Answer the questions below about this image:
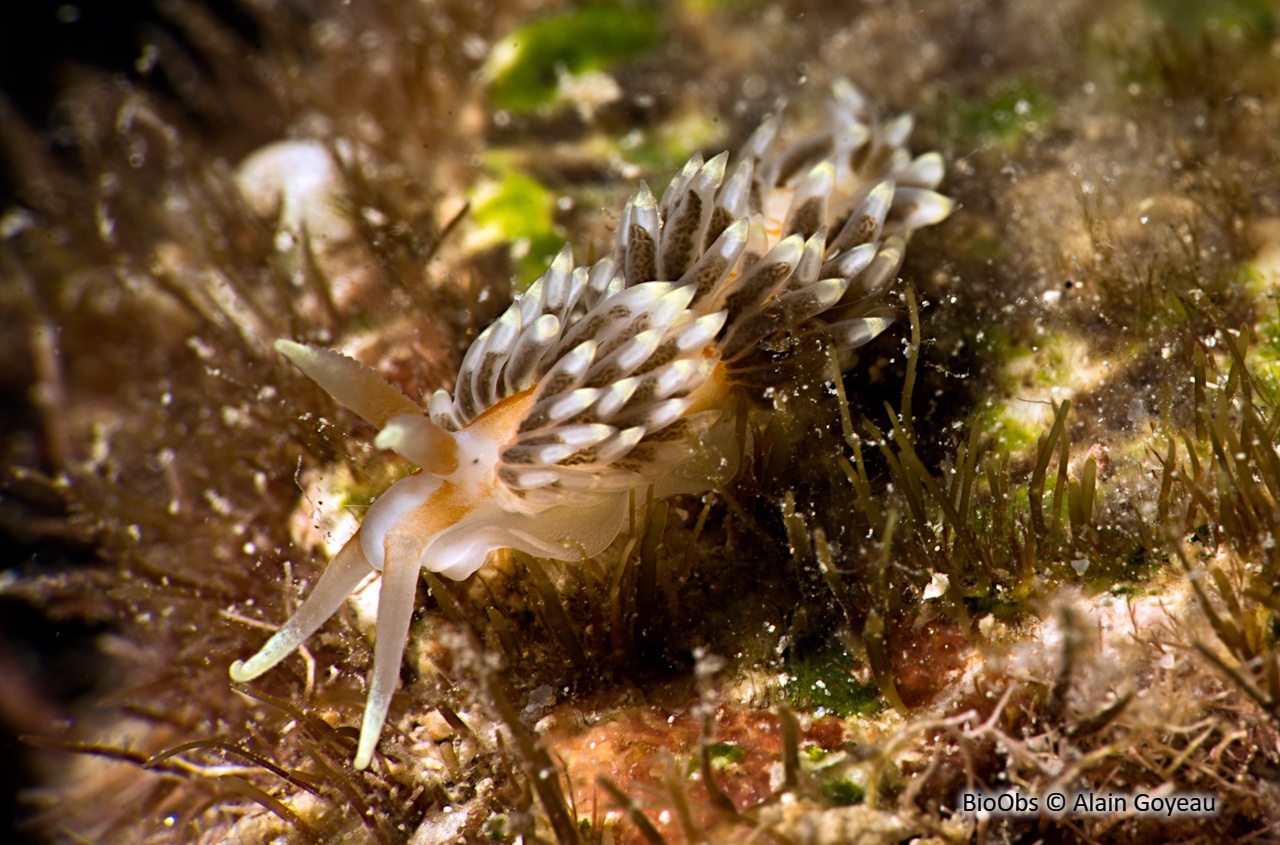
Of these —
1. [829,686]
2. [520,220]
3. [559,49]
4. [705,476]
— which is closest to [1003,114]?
[520,220]

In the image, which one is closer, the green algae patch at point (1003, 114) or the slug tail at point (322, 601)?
the slug tail at point (322, 601)

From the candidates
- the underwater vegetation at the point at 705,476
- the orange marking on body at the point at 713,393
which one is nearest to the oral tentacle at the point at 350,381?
the underwater vegetation at the point at 705,476

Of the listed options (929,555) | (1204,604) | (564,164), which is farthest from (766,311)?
(564,164)

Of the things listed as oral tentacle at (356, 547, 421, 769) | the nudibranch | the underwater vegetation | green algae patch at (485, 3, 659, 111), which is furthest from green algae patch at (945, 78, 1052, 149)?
oral tentacle at (356, 547, 421, 769)

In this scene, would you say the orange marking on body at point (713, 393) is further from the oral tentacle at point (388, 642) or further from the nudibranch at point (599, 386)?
the oral tentacle at point (388, 642)

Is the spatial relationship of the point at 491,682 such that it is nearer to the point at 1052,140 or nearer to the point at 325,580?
the point at 325,580

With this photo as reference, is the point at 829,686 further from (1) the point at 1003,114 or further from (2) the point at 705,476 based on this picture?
(1) the point at 1003,114
